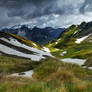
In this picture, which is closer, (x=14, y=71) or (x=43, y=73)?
(x=43, y=73)

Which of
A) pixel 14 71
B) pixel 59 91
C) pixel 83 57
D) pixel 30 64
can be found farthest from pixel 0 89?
pixel 83 57

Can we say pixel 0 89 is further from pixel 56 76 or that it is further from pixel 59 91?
pixel 56 76

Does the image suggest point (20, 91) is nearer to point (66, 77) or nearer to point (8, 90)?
point (8, 90)

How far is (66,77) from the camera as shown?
33.5 ft

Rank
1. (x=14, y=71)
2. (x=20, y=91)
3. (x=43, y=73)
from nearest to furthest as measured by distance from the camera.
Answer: (x=20, y=91)
(x=43, y=73)
(x=14, y=71)

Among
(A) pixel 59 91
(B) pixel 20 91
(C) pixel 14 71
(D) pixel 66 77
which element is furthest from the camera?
(C) pixel 14 71

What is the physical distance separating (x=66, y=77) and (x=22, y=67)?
1816 centimetres

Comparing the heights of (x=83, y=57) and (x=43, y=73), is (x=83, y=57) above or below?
above

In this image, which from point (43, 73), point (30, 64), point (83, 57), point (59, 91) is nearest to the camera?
point (59, 91)

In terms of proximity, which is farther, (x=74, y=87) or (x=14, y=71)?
(x=14, y=71)

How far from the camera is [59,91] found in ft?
17.3

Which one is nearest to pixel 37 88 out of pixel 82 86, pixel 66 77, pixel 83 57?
pixel 82 86

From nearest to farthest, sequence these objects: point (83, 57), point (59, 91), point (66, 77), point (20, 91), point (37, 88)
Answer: point (59, 91)
point (20, 91)
point (37, 88)
point (66, 77)
point (83, 57)

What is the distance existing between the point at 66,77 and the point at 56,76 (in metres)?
0.82
